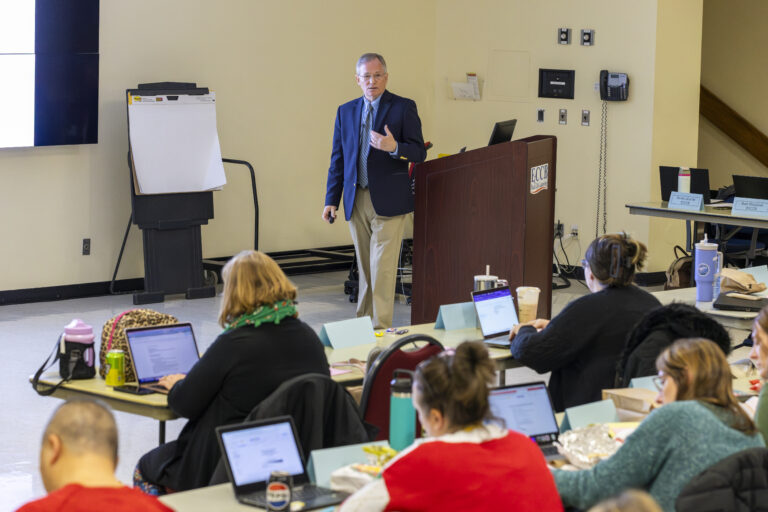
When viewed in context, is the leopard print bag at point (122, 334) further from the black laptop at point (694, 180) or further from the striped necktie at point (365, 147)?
the black laptop at point (694, 180)

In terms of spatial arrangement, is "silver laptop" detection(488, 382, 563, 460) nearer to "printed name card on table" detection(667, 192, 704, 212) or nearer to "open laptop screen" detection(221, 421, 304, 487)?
"open laptop screen" detection(221, 421, 304, 487)

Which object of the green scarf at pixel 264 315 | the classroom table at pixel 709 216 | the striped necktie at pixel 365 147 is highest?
the striped necktie at pixel 365 147

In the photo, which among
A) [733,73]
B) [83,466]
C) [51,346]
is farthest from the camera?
[733,73]

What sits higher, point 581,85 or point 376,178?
point 581,85

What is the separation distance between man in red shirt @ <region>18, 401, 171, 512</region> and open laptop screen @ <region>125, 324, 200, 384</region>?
1459mm

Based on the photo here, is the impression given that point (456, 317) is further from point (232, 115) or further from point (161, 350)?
point (232, 115)

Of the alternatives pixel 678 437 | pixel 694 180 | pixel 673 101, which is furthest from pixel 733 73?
pixel 678 437

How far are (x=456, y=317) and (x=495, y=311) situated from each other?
0.23 meters

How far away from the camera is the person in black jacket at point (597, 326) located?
390 cm

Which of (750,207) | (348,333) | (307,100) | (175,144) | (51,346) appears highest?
(307,100)

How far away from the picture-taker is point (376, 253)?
666 cm

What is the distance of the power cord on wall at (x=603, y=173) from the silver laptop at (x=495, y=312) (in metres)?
5.01

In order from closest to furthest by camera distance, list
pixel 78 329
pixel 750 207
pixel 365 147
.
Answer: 1. pixel 78 329
2. pixel 365 147
3. pixel 750 207

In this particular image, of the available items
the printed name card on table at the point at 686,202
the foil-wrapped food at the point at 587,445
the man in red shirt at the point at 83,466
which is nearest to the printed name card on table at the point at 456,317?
the foil-wrapped food at the point at 587,445
